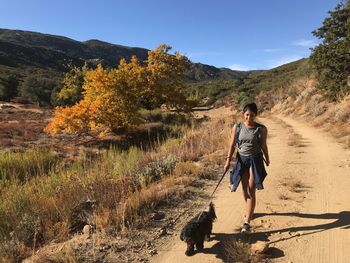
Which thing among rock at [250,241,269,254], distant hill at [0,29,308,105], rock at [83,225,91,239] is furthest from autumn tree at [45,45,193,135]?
rock at [250,241,269,254]

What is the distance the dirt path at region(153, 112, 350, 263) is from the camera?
4328mm

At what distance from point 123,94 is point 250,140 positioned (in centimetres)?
2083

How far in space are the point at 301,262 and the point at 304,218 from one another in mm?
1387

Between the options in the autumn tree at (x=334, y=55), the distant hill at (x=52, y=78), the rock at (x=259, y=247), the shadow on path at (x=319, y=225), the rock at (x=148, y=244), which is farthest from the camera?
the distant hill at (x=52, y=78)

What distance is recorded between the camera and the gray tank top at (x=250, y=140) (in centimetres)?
480

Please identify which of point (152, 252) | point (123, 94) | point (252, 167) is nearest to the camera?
point (152, 252)

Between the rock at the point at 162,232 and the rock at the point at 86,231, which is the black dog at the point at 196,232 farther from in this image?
the rock at the point at 86,231

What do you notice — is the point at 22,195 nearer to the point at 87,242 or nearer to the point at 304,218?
the point at 87,242

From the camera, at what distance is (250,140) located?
15.8 ft

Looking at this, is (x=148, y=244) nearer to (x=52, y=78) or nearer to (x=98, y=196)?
(x=98, y=196)

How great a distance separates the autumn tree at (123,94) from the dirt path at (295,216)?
1723cm

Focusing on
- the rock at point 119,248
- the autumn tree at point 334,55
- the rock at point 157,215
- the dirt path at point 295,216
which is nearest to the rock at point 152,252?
the dirt path at point 295,216

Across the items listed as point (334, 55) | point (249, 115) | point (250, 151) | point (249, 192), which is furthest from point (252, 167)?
point (334, 55)

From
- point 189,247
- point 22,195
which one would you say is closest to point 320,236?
point 189,247
